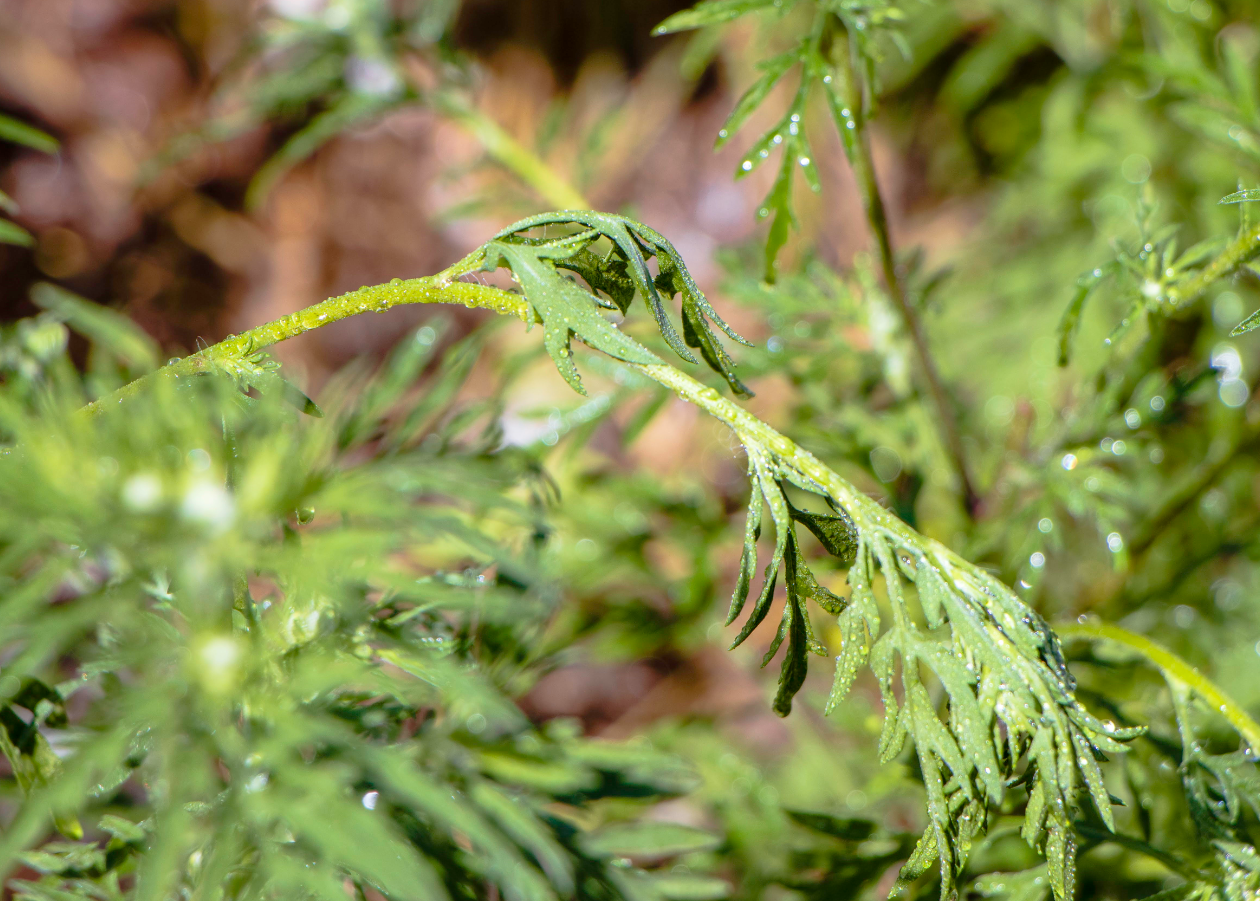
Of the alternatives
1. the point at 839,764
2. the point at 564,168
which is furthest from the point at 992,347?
the point at 564,168

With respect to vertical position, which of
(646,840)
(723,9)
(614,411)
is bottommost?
→ (646,840)

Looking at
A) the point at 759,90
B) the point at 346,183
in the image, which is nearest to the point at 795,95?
the point at 759,90

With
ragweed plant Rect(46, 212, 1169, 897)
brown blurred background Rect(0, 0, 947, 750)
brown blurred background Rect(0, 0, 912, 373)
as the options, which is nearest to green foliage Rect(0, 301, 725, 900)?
ragweed plant Rect(46, 212, 1169, 897)

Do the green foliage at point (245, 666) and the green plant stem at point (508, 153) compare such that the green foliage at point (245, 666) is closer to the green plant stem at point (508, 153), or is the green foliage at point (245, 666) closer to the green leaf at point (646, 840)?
the green leaf at point (646, 840)

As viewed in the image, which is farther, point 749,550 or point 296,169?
point 296,169

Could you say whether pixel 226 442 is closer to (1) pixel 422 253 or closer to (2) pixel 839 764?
(2) pixel 839 764

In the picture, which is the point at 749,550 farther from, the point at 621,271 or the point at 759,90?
the point at 759,90
